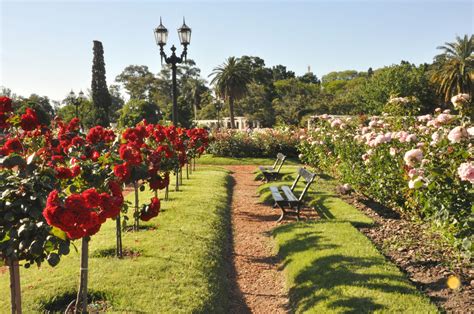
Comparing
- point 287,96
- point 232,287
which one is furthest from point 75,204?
point 287,96

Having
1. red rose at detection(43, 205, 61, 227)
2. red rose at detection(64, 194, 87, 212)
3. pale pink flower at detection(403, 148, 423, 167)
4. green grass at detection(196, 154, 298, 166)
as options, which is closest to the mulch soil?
pale pink flower at detection(403, 148, 423, 167)

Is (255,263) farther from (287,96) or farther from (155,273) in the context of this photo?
(287,96)

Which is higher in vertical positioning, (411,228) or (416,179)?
(416,179)

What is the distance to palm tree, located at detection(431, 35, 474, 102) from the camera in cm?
3300

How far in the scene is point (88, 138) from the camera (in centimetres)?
514

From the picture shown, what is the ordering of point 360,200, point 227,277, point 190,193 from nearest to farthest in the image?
1. point 227,277
2. point 360,200
3. point 190,193

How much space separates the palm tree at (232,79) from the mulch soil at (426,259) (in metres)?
38.2

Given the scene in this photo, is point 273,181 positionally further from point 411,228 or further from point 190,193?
point 411,228

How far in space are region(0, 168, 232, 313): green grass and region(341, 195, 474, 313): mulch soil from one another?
89.7 inches

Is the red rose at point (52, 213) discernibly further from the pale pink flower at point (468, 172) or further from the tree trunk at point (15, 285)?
the pale pink flower at point (468, 172)

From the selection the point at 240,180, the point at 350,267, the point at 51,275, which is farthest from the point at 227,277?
the point at 240,180

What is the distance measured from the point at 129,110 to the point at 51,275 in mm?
37778

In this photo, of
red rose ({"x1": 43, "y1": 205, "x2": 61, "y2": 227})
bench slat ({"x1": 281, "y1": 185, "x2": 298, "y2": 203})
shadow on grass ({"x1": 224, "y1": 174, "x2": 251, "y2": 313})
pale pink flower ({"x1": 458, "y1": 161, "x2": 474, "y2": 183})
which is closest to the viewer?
red rose ({"x1": 43, "y1": 205, "x2": 61, "y2": 227})

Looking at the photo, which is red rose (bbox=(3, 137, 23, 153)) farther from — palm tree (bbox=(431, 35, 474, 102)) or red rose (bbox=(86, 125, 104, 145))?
palm tree (bbox=(431, 35, 474, 102))
